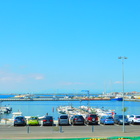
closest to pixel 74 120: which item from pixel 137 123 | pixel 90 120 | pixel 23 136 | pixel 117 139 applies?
pixel 90 120

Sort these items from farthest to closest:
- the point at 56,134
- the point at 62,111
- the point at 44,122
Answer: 1. the point at 62,111
2. the point at 44,122
3. the point at 56,134

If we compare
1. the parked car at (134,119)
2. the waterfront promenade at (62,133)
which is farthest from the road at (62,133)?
the parked car at (134,119)

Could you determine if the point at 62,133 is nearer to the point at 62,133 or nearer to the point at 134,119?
the point at 62,133

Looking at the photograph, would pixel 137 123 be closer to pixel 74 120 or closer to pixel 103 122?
pixel 103 122

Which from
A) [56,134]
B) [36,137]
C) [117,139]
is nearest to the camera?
[117,139]

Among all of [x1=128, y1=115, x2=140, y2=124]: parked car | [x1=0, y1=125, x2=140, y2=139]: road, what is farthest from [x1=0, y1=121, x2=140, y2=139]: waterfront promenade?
[x1=128, y1=115, x2=140, y2=124]: parked car

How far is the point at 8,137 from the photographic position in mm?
29812

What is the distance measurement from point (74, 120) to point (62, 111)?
7686 cm

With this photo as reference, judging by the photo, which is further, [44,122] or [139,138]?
[44,122]

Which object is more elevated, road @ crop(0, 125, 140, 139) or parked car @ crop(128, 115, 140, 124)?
parked car @ crop(128, 115, 140, 124)

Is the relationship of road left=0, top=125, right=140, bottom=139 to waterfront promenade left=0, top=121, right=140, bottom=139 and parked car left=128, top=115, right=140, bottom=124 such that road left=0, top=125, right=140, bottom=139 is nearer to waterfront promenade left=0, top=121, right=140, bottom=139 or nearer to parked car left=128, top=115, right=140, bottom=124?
waterfront promenade left=0, top=121, right=140, bottom=139

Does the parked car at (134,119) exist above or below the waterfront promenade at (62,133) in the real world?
above

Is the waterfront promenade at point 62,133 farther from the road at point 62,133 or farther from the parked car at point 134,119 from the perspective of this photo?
the parked car at point 134,119

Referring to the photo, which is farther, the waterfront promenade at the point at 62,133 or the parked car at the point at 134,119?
the parked car at the point at 134,119
